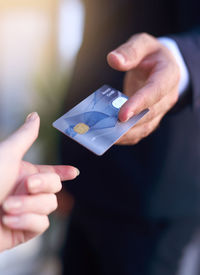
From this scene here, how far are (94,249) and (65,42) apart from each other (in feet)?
4.29

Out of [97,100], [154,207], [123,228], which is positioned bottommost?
[123,228]

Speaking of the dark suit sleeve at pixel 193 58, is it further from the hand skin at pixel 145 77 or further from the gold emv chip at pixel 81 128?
the gold emv chip at pixel 81 128

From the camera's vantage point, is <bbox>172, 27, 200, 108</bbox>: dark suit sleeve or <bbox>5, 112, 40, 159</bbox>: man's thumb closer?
<bbox>5, 112, 40, 159</bbox>: man's thumb

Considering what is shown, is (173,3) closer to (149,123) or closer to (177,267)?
(149,123)

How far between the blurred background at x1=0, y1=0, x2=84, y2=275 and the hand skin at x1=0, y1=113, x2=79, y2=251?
1.30 metres

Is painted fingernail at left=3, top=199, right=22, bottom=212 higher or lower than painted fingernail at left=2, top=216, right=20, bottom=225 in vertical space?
higher

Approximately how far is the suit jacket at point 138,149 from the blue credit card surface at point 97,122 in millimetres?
282

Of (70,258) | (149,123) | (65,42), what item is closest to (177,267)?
(70,258)

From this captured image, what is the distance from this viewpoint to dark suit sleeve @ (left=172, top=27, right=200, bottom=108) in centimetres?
99

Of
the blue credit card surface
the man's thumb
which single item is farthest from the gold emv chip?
the man's thumb

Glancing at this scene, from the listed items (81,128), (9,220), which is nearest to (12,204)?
(9,220)

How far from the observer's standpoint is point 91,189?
1174mm

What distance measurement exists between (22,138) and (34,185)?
0.09 metres

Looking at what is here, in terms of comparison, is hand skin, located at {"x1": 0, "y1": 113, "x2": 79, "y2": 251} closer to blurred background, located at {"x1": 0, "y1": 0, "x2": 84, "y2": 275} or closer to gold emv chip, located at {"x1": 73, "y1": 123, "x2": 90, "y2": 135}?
gold emv chip, located at {"x1": 73, "y1": 123, "x2": 90, "y2": 135}
